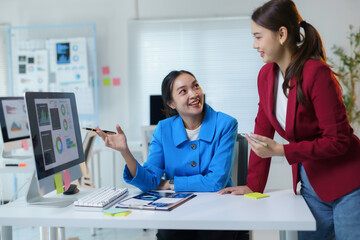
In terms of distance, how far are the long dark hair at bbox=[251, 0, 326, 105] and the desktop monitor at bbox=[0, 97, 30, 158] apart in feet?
8.10

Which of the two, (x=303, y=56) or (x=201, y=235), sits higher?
(x=303, y=56)

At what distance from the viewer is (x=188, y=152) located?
193cm

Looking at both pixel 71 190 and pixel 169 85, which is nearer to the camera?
pixel 71 190

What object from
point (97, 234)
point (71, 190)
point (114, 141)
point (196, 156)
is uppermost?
point (114, 141)

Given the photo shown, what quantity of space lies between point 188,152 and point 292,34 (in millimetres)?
716

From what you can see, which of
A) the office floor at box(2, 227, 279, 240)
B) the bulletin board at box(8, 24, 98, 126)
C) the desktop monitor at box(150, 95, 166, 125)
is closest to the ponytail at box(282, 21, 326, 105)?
the office floor at box(2, 227, 279, 240)

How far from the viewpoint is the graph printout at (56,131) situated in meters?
1.61

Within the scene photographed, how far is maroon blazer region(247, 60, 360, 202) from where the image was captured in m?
1.43

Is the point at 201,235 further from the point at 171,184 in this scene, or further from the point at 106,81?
the point at 106,81

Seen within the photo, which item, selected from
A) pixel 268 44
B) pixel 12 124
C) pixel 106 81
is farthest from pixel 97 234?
pixel 268 44

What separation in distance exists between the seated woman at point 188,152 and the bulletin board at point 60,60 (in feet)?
9.30

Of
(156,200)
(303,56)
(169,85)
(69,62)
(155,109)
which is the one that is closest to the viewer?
(303,56)

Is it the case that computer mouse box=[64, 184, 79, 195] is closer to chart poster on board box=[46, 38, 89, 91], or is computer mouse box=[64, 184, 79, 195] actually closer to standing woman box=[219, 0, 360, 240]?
standing woman box=[219, 0, 360, 240]

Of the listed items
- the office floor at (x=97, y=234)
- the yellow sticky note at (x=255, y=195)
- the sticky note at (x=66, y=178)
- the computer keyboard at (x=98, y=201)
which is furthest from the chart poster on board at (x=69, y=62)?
the yellow sticky note at (x=255, y=195)
